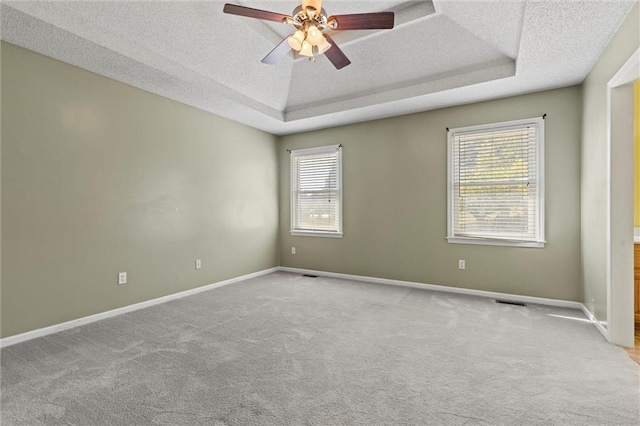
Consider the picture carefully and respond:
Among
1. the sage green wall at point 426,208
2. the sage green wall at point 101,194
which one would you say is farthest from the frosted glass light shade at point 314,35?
the sage green wall at point 426,208

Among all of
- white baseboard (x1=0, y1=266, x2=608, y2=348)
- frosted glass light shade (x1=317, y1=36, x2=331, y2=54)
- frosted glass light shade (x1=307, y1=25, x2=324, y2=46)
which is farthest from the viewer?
white baseboard (x1=0, y1=266, x2=608, y2=348)

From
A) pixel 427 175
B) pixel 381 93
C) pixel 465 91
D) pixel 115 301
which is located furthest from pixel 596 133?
pixel 115 301

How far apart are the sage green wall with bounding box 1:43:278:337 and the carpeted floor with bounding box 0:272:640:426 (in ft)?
1.62

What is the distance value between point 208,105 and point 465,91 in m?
3.36

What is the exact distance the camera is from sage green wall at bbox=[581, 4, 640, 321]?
260 cm

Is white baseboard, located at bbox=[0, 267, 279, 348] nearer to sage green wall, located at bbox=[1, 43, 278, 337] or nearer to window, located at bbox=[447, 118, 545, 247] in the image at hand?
sage green wall, located at bbox=[1, 43, 278, 337]

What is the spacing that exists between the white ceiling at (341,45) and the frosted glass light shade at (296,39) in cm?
93

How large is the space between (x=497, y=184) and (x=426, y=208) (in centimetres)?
95

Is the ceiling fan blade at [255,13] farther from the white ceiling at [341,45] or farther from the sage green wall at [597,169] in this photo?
the sage green wall at [597,169]

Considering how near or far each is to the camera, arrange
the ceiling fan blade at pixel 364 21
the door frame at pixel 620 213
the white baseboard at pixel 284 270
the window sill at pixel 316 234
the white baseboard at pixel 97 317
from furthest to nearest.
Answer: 1. the window sill at pixel 316 234
2. the white baseboard at pixel 284 270
3. the white baseboard at pixel 97 317
4. the door frame at pixel 620 213
5. the ceiling fan blade at pixel 364 21

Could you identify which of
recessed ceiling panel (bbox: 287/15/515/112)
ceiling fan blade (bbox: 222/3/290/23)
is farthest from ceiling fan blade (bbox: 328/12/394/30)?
recessed ceiling panel (bbox: 287/15/515/112)

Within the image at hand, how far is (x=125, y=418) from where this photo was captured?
172cm

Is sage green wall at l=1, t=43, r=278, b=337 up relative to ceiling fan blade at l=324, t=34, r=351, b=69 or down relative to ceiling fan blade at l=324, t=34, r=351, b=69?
down

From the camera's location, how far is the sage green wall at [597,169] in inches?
102
